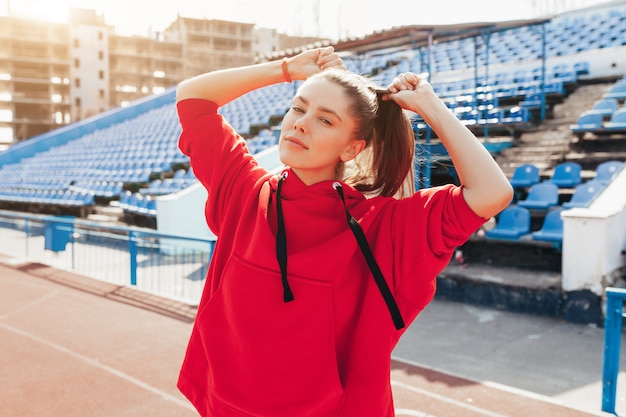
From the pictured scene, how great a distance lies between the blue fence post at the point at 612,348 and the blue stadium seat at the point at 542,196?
455cm

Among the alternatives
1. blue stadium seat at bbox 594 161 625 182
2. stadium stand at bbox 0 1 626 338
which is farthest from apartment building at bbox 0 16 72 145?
blue stadium seat at bbox 594 161 625 182

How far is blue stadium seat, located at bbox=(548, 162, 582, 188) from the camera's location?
8.86 metres

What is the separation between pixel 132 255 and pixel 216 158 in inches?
271

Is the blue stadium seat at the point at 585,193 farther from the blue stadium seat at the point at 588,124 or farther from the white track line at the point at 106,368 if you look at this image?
the white track line at the point at 106,368

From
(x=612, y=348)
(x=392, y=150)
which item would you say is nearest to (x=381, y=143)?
(x=392, y=150)

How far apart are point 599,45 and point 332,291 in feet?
53.5

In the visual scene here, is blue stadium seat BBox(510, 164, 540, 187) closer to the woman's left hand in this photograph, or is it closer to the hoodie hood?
Result: the woman's left hand

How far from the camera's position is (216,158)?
1772mm

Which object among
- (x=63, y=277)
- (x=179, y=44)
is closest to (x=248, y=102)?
(x=63, y=277)

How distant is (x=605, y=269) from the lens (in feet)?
20.8

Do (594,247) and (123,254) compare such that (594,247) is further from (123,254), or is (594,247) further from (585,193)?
(123,254)

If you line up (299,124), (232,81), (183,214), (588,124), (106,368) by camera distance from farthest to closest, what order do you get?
1. (183,214)
2. (588,124)
3. (106,368)
4. (232,81)
5. (299,124)

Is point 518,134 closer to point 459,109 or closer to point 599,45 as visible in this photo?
point 459,109

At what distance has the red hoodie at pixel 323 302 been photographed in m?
1.41
